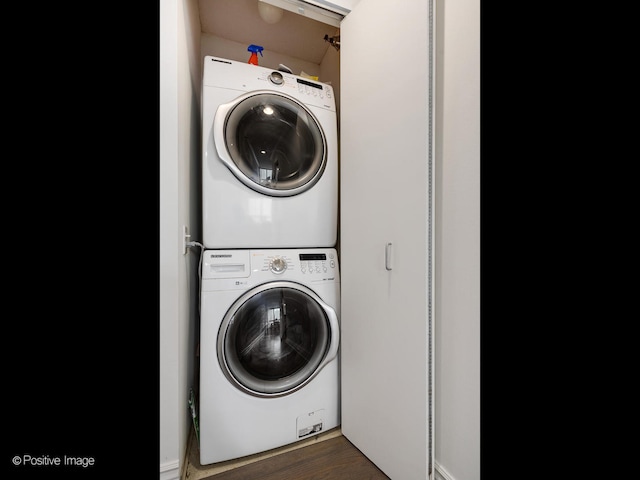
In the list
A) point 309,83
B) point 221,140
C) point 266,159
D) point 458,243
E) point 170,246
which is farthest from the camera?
point 309,83

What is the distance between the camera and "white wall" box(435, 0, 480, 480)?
0.92m

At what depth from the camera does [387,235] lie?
1.18 metres

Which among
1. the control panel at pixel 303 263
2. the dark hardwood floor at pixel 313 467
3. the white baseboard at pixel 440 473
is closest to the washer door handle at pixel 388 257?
the control panel at pixel 303 263

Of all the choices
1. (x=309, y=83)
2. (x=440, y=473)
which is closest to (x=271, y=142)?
(x=309, y=83)

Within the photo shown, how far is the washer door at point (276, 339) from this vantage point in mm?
1280

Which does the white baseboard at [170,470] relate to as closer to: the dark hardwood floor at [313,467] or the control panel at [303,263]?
the dark hardwood floor at [313,467]

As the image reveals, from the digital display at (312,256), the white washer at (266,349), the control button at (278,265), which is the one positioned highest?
the digital display at (312,256)

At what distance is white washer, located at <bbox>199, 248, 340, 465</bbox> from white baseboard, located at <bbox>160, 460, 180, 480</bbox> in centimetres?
13

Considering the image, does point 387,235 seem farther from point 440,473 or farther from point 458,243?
point 440,473

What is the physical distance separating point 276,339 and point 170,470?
23.6 inches

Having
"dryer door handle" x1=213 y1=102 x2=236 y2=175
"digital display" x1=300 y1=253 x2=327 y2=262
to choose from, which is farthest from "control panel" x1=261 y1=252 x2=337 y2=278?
"dryer door handle" x1=213 y1=102 x2=236 y2=175

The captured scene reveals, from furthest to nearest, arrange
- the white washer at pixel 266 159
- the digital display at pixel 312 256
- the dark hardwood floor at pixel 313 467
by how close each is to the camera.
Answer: the digital display at pixel 312 256, the white washer at pixel 266 159, the dark hardwood floor at pixel 313 467
